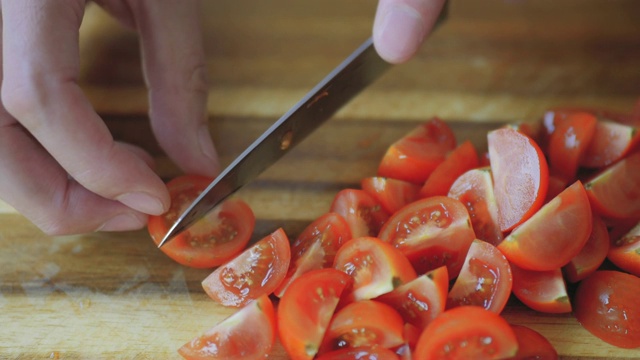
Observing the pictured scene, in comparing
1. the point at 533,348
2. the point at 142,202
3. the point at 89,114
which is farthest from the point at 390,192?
the point at 89,114

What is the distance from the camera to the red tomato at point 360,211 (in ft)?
6.19

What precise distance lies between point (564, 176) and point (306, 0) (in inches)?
49.6

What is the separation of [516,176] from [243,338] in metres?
0.83

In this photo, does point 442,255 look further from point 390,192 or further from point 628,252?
point 628,252

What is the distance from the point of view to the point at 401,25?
5.53 ft

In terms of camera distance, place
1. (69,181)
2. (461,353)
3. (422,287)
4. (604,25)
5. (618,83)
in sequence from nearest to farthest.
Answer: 1. (461,353)
2. (422,287)
3. (69,181)
4. (618,83)
5. (604,25)

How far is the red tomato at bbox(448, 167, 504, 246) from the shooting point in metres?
1.83

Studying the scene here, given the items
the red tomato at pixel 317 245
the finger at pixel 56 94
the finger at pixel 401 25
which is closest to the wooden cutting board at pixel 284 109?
the red tomato at pixel 317 245

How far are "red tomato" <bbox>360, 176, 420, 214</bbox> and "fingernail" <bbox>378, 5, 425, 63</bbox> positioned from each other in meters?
0.40

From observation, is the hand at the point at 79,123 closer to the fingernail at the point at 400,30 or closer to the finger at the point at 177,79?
the finger at the point at 177,79

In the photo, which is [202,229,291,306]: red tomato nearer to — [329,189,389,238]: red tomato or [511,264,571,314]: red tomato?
[329,189,389,238]: red tomato

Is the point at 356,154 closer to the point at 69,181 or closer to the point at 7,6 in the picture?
the point at 69,181

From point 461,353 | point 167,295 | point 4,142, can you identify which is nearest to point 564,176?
point 461,353

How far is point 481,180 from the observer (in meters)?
1.88
